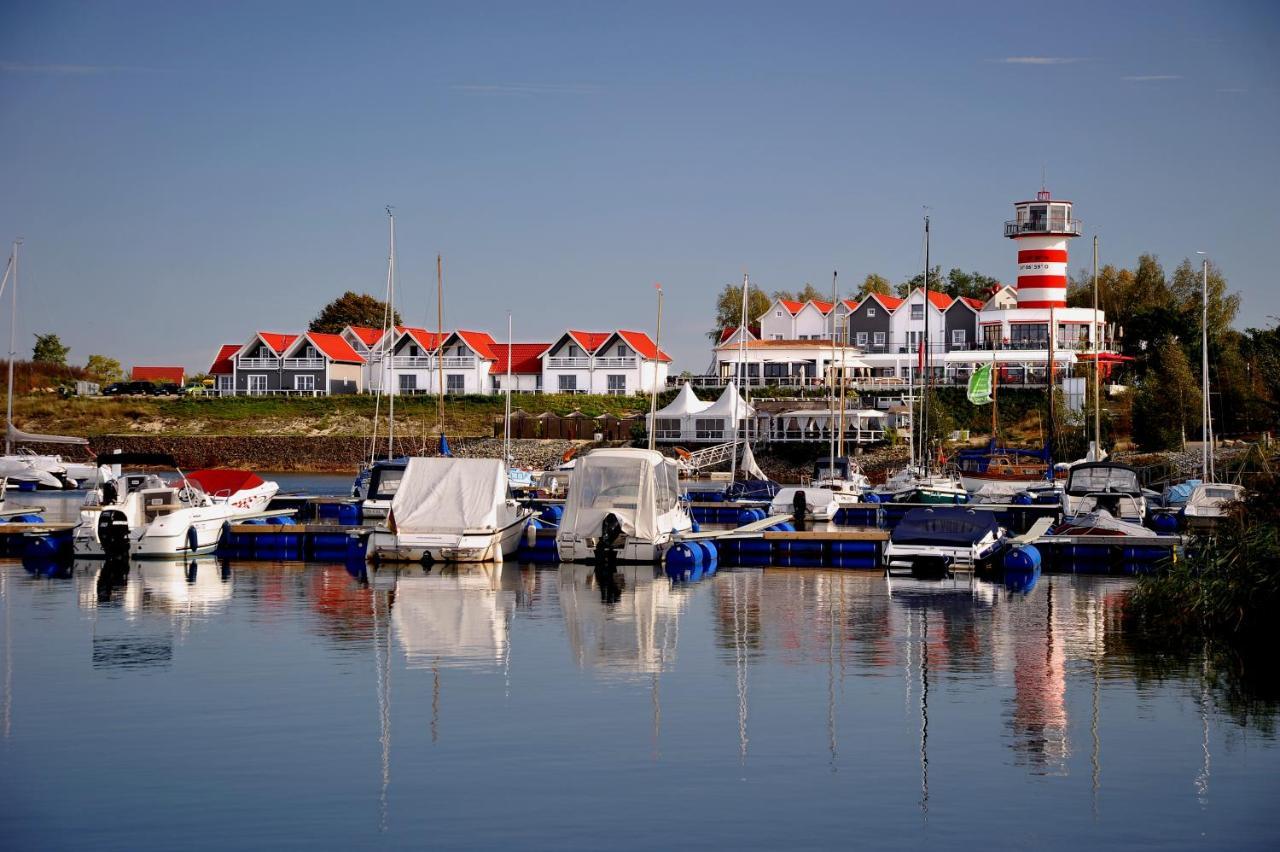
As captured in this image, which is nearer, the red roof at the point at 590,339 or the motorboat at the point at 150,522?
the motorboat at the point at 150,522

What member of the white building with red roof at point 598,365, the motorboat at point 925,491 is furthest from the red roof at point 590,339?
the motorboat at point 925,491

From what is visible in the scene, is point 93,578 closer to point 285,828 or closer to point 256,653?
point 256,653

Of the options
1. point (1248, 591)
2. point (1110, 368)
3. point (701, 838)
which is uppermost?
point (1110, 368)

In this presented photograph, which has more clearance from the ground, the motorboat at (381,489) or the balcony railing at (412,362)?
the balcony railing at (412,362)

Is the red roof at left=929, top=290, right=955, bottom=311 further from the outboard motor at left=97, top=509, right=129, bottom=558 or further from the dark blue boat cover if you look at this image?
the outboard motor at left=97, top=509, right=129, bottom=558

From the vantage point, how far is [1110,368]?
100562 millimetres

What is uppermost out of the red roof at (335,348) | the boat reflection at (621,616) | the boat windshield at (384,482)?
the red roof at (335,348)

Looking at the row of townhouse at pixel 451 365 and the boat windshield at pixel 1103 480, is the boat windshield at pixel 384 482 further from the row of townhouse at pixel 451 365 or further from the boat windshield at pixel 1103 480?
the row of townhouse at pixel 451 365

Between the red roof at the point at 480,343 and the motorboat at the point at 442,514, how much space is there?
75882 millimetres

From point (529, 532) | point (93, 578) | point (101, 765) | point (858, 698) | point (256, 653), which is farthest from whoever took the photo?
point (529, 532)

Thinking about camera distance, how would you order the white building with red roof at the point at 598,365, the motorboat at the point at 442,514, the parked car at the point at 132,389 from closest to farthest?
the motorboat at the point at 442,514
the white building with red roof at the point at 598,365
the parked car at the point at 132,389

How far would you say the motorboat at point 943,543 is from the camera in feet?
119

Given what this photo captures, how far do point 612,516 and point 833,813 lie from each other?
71.4 feet

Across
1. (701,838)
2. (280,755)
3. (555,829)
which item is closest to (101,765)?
(280,755)
